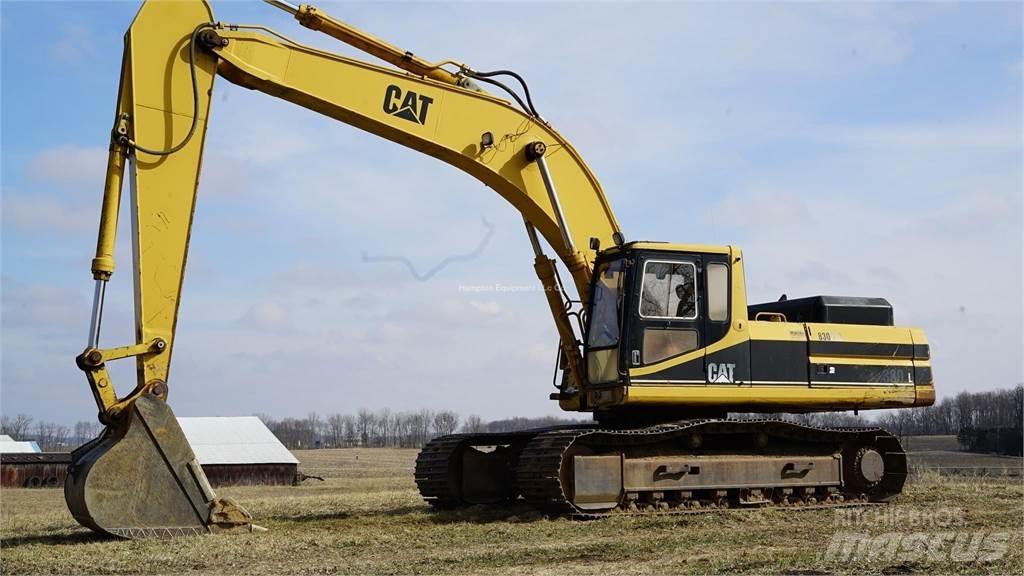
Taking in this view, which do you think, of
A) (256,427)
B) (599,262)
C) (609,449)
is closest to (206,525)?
(609,449)

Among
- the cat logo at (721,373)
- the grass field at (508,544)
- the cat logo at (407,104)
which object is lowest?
the grass field at (508,544)

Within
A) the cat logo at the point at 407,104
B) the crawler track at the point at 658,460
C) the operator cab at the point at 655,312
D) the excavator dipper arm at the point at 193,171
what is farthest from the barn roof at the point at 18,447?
the operator cab at the point at 655,312

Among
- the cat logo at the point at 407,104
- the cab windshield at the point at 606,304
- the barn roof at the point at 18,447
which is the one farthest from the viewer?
the barn roof at the point at 18,447

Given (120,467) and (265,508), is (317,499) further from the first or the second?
(120,467)

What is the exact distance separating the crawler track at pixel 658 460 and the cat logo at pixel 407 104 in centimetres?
423

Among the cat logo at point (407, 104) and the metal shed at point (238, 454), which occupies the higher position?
the cat logo at point (407, 104)

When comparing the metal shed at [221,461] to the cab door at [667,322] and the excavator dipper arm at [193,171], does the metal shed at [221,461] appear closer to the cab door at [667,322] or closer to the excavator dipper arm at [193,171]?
the excavator dipper arm at [193,171]

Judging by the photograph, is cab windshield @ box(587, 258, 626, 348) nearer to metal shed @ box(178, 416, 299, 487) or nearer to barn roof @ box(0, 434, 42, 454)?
metal shed @ box(178, 416, 299, 487)

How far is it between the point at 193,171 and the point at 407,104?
8.96ft

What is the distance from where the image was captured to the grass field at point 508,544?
938 cm

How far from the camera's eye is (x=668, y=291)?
13758 millimetres

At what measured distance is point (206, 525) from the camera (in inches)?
453

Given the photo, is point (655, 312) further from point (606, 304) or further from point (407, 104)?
point (407, 104)

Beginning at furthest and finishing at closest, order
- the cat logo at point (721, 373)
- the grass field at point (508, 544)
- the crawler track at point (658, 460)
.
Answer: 1. the cat logo at point (721, 373)
2. the crawler track at point (658, 460)
3. the grass field at point (508, 544)
